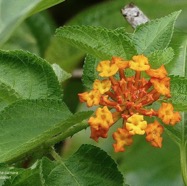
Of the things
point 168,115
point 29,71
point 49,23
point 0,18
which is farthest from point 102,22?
point 0,18

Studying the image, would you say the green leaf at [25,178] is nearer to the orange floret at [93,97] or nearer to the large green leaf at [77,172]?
the large green leaf at [77,172]

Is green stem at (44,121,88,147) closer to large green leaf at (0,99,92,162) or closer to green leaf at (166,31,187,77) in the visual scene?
large green leaf at (0,99,92,162)

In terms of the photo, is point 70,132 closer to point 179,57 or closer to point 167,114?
point 167,114

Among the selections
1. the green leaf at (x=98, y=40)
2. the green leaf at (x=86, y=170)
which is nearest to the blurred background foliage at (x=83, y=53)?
the green leaf at (x=86, y=170)

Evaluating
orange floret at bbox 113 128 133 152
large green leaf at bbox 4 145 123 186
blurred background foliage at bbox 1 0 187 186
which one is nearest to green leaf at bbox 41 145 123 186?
large green leaf at bbox 4 145 123 186

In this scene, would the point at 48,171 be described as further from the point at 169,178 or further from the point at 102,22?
the point at 102,22
